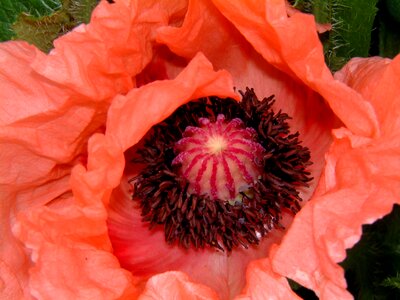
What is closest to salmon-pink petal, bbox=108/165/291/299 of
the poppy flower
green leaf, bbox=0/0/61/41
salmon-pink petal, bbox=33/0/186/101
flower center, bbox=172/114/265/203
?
the poppy flower

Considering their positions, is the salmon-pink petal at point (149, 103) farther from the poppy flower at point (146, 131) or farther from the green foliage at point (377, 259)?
the green foliage at point (377, 259)

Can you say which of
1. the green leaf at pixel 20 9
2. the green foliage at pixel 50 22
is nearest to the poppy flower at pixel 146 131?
the green foliage at pixel 50 22

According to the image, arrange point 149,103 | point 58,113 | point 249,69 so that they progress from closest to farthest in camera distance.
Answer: point 149,103
point 58,113
point 249,69

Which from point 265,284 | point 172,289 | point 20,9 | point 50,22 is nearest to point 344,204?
point 265,284

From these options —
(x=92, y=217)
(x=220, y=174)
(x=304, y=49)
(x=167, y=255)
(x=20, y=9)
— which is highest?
(x=304, y=49)

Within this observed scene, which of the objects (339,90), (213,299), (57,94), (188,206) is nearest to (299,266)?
(213,299)

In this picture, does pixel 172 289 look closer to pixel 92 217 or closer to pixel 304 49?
pixel 92 217
